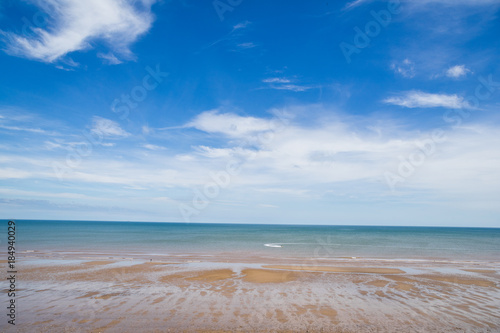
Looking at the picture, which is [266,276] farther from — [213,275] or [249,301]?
[249,301]

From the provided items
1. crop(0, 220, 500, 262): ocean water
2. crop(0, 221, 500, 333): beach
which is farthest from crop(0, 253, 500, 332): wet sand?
crop(0, 220, 500, 262): ocean water

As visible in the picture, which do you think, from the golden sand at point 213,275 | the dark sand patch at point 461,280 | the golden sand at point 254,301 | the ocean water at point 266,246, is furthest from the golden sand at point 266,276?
the ocean water at point 266,246

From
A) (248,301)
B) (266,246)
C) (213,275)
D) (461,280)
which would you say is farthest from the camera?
(266,246)

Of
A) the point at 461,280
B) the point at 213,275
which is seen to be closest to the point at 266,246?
the point at 213,275

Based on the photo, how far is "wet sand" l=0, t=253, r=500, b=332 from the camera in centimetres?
1165

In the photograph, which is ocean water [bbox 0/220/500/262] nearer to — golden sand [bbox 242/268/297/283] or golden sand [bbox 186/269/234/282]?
golden sand [bbox 242/268/297/283]

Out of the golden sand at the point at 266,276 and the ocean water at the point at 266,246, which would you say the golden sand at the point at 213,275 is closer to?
the golden sand at the point at 266,276

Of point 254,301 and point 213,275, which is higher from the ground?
point 254,301

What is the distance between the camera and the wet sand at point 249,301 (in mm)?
11648

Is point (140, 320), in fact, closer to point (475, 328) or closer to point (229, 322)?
point (229, 322)

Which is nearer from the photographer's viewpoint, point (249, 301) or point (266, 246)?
point (249, 301)

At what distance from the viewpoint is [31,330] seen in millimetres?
10719

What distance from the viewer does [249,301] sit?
15.1 m

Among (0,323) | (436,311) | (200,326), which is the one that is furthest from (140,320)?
(436,311)
